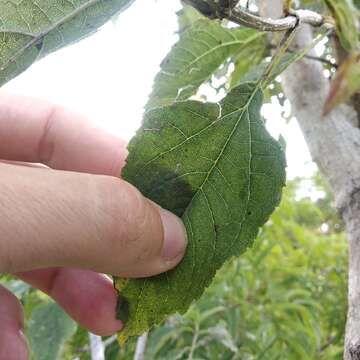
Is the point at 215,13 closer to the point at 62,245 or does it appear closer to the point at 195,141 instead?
the point at 195,141

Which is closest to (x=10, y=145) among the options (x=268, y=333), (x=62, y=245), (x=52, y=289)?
(x=52, y=289)

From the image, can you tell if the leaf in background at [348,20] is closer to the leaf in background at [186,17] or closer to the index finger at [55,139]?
the index finger at [55,139]

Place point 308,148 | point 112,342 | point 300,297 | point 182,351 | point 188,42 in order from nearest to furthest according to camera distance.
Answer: point 308,148, point 188,42, point 182,351, point 112,342, point 300,297

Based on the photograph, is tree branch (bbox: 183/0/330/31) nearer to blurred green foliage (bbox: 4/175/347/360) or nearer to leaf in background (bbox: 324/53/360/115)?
leaf in background (bbox: 324/53/360/115)

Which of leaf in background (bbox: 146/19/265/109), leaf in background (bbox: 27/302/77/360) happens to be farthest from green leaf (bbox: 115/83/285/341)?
leaf in background (bbox: 27/302/77/360)

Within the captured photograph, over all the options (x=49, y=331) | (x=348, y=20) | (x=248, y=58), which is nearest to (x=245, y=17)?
(x=348, y=20)

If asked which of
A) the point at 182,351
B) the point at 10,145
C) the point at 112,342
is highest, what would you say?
the point at 10,145
